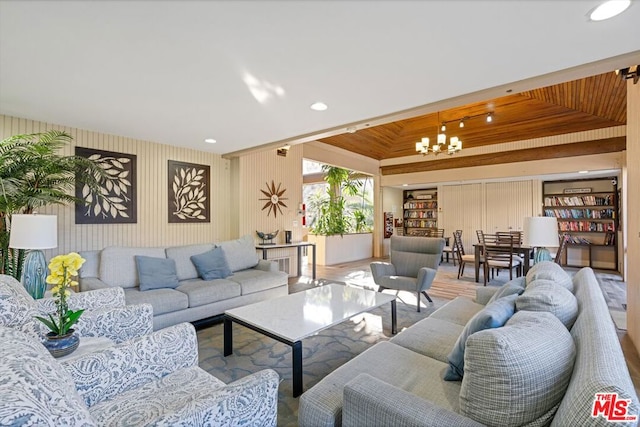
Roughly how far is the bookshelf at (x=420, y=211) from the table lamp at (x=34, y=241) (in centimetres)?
865

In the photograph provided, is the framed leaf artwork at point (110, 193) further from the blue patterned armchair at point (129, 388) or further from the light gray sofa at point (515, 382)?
the light gray sofa at point (515, 382)

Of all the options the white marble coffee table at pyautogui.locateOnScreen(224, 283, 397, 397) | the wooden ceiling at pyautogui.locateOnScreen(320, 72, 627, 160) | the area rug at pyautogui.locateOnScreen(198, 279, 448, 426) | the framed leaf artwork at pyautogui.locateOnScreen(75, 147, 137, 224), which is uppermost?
the wooden ceiling at pyautogui.locateOnScreen(320, 72, 627, 160)

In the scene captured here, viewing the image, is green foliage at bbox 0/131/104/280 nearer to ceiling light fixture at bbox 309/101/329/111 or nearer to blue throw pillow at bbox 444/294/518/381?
ceiling light fixture at bbox 309/101/329/111

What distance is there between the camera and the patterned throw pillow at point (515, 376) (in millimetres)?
975

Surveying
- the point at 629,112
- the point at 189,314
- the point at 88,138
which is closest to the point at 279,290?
the point at 189,314

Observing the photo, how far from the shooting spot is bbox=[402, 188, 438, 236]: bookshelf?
941 cm

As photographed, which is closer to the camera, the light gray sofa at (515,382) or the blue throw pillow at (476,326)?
the light gray sofa at (515,382)

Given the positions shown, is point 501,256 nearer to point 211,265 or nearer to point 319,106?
point 319,106

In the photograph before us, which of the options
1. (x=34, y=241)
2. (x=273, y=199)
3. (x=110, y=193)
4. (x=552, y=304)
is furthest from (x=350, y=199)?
(x=552, y=304)

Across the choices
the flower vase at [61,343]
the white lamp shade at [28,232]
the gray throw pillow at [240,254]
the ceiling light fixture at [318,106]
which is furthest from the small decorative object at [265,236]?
the flower vase at [61,343]

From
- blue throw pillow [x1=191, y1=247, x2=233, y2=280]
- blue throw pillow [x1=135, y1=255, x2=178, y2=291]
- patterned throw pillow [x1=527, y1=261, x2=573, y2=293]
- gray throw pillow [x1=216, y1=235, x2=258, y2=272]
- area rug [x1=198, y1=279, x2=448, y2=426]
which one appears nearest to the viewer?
patterned throw pillow [x1=527, y1=261, x2=573, y2=293]

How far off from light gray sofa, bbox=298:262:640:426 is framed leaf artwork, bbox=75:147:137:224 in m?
3.75

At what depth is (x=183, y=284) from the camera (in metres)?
3.50

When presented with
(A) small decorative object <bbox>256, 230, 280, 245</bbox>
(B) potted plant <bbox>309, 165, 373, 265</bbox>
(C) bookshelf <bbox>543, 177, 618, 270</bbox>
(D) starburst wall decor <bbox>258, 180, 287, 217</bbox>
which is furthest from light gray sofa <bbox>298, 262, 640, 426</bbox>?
(C) bookshelf <bbox>543, 177, 618, 270</bbox>
